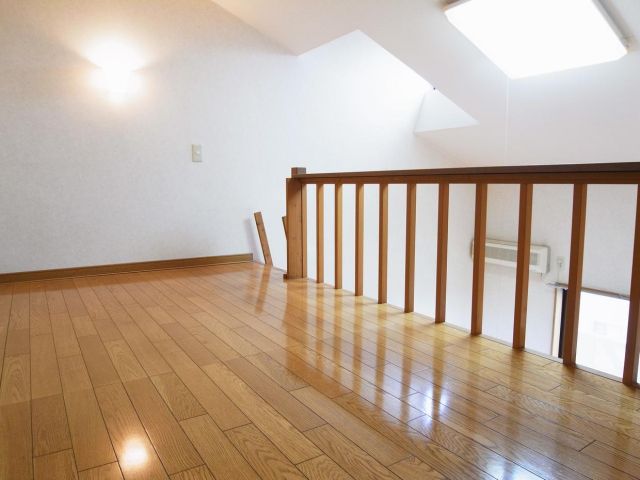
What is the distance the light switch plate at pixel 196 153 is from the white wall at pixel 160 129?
48mm

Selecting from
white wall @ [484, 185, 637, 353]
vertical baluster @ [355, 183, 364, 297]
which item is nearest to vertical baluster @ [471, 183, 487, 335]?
vertical baluster @ [355, 183, 364, 297]

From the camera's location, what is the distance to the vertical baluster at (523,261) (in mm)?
1779

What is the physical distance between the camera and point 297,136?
4.19 meters

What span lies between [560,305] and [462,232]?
1370mm

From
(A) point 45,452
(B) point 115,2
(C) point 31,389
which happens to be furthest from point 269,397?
(B) point 115,2

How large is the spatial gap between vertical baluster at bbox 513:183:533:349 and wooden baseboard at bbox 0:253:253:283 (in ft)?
8.55

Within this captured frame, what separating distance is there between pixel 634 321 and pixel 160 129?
323 centimetres

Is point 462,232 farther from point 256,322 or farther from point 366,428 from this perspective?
point 366,428

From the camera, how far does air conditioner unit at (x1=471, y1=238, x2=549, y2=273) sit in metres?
5.14

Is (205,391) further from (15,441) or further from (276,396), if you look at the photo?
(15,441)

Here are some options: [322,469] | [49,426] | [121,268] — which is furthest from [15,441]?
[121,268]

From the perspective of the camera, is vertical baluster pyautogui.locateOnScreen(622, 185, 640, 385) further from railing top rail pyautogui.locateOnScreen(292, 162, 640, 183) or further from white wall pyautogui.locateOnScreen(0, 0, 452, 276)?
white wall pyautogui.locateOnScreen(0, 0, 452, 276)

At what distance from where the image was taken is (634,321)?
4.92ft

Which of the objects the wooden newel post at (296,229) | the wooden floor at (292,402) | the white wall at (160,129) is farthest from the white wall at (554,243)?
the wooden floor at (292,402)
